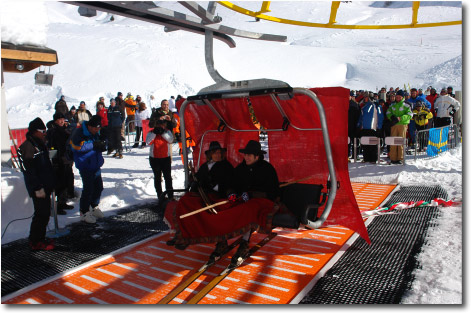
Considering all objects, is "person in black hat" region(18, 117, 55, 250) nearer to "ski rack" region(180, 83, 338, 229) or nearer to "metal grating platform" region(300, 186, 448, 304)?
"ski rack" region(180, 83, 338, 229)

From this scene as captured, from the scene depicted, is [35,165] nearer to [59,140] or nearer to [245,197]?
[59,140]

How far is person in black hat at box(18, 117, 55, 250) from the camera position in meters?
4.82

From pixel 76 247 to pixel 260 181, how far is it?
2722 millimetres

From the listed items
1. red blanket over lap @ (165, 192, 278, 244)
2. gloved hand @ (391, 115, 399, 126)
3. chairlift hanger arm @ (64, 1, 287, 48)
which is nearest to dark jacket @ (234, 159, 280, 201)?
red blanket over lap @ (165, 192, 278, 244)

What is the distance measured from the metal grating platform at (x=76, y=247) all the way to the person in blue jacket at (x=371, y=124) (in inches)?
267

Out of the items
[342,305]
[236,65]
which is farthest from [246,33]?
[236,65]

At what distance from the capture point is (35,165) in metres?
4.89

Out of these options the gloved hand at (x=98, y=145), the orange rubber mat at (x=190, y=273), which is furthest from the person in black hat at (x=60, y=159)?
the orange rubber mat at (x=190, y=273)

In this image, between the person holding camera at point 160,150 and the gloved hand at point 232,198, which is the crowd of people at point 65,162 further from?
the gloved hand at point 232,198

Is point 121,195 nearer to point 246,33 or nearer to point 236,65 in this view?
point 246,33

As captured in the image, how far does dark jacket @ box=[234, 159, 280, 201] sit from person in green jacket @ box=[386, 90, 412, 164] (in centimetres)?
657

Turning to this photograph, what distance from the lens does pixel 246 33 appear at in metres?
4.61

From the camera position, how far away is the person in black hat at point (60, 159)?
21.9 ft

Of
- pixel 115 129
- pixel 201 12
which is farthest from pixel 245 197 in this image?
pixel 115 129
